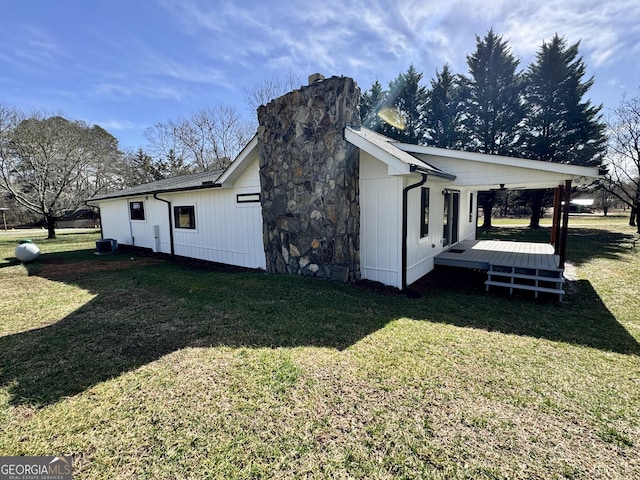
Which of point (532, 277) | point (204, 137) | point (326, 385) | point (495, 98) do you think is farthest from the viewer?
point (204, 137)

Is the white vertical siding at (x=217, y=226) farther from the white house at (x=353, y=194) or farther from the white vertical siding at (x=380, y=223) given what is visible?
the white vertical siding at (x=380, y=223)

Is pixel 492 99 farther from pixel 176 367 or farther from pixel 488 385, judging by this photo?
pixel 176 367

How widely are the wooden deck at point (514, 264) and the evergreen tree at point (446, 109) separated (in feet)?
50.1

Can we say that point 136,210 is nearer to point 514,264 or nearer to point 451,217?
point 451,217

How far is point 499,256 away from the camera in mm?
7777

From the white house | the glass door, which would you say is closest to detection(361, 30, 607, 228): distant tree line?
the glass door

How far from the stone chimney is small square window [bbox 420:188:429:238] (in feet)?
5.66

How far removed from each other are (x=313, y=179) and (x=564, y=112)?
21.4 m

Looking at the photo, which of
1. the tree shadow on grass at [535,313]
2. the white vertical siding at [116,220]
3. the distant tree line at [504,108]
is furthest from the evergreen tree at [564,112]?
the white vertical siding at [116,220]

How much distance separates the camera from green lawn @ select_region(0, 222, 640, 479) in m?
2.25

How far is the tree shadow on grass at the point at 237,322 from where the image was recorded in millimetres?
3641

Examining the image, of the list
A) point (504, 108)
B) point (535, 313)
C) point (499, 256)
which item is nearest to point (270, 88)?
point (504, 108)

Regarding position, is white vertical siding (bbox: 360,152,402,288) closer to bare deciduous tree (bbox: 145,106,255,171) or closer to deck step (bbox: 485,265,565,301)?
deck step (bbox: 485,265,565,301)

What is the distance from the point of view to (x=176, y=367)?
11.7ft
